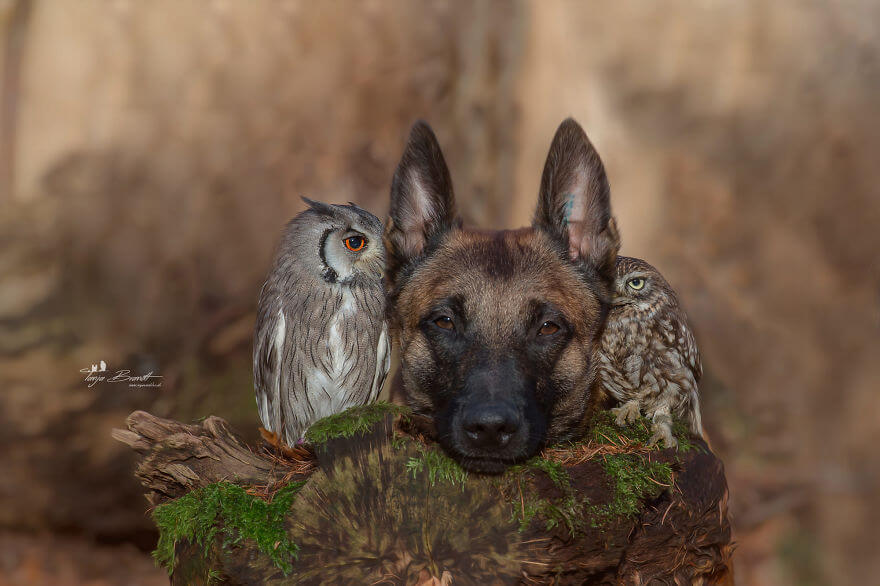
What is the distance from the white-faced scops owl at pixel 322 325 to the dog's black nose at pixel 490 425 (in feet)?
5.78

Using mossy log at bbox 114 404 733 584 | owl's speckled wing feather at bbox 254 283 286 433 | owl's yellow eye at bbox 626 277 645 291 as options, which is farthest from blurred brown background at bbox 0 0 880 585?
mossy log at bbox 114 404 733 584

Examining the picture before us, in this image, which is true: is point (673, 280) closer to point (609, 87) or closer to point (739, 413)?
point (739, 413)

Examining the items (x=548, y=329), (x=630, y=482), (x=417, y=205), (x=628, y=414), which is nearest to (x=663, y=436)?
(x=628, y=414)

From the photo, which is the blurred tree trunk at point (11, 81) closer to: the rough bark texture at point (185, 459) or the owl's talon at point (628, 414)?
the rough bark texture at point (185, 459)

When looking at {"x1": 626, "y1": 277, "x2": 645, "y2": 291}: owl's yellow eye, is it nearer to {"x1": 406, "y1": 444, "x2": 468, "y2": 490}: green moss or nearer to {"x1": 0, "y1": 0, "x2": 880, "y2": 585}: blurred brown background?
{"x1": 406, "y1": 444, "x2": 468, "y2": 490}: green moss

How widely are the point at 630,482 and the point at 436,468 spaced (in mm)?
972

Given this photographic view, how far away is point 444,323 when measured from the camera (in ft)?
13.2

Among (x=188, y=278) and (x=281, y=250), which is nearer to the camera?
(x=281, y=250)

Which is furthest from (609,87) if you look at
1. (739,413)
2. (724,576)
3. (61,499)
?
(61,499)

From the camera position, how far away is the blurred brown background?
7.47 metres

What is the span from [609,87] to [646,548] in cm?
563

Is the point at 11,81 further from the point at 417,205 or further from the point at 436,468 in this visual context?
the point at 436,468

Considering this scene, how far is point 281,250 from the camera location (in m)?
5.59

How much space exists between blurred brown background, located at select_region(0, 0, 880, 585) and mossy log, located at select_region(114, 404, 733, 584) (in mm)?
4396
